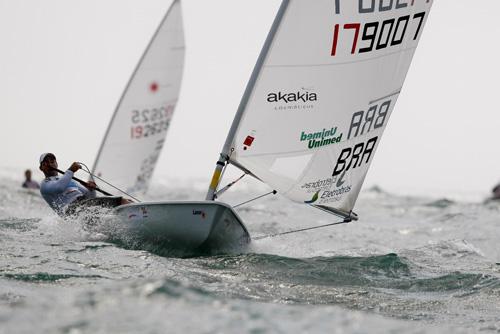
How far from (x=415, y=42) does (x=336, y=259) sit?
8.04 feet

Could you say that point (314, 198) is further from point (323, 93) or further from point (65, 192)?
point (65, 192)

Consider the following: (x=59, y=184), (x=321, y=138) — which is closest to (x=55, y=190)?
(x=59, y=184)

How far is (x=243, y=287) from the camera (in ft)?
18.9

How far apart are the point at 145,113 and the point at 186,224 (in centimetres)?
792

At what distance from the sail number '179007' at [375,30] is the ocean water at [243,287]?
2203 millimetres

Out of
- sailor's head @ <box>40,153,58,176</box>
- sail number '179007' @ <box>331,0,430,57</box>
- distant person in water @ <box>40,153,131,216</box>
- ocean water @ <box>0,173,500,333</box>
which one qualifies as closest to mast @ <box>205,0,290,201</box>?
sail number '179007' @ <box>331,0,430,57</box>

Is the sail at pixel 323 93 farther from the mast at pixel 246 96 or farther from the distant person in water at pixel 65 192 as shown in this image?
the distant person in water at pixel 65 192

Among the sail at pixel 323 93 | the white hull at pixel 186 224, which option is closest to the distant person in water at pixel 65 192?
the white hull at pixel 186 224

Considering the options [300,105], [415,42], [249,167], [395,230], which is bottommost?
[395,230]

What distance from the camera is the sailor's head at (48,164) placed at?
26.3 feet

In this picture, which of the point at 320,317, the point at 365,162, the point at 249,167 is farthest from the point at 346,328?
the point at 365,162

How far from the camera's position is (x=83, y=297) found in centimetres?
377

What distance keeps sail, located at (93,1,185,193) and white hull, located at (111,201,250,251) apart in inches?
277

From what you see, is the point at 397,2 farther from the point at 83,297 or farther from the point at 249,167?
the point at 83,297
